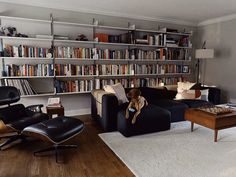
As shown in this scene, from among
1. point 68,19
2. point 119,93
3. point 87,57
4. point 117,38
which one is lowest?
point 119,93

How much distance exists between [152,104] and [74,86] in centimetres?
174

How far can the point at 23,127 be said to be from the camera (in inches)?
95.0

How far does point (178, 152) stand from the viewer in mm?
2383

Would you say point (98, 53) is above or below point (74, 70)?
above

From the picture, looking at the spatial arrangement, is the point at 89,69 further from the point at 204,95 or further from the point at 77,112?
the point at 204,95

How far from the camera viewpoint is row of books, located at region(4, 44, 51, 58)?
352cm

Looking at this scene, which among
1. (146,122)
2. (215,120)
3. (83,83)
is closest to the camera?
(215,120)

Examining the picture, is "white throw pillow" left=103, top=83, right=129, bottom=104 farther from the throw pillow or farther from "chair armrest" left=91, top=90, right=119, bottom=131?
the throw pillow

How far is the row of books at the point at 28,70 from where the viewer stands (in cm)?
355

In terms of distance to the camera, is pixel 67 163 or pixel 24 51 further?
pixel 24 51

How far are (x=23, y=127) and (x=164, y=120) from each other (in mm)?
2121

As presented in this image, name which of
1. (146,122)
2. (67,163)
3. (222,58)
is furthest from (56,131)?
(222,58)

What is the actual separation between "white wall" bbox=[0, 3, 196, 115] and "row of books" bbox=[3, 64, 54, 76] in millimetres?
578

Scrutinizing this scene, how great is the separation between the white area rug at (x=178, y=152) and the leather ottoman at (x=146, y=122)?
0.29 ft
